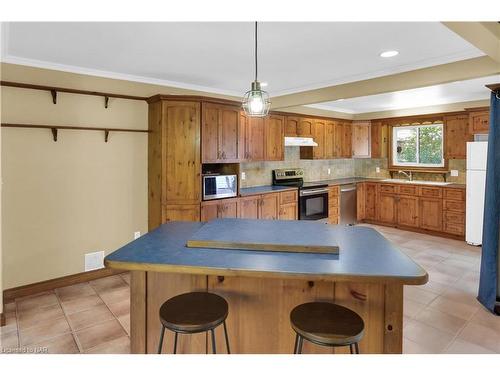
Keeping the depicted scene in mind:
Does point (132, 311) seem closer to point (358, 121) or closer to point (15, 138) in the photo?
point (15, 138)

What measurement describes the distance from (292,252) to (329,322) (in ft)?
1.43

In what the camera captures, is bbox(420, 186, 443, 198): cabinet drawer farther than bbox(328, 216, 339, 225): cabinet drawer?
No

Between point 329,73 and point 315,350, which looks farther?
point 329,73

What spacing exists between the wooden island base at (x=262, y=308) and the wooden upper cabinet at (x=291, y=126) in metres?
4.08

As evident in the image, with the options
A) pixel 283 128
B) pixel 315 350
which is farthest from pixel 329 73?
pixel 315 350

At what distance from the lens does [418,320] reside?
2869mm

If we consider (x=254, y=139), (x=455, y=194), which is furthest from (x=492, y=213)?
(x=254, y=139)

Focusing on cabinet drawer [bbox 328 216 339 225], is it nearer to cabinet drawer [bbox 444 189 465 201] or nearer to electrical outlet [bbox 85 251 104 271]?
cabinet drawer [bbox 444 189 465 201]

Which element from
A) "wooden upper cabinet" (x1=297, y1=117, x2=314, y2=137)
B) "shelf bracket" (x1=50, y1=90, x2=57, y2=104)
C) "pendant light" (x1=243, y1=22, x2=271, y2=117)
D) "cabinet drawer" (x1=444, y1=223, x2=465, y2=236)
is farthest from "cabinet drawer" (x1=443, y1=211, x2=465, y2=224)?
"shelf bracket" (x1=50, y1=90, x2=57, y2=104)

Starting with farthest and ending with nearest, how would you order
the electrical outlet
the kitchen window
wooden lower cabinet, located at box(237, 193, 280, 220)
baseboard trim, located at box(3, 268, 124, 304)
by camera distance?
1. the kitchen window
2. wooden lower cabinet, located at box(237, 193, 280, 220)
3. the electrical outlet
4. baseboard trim, located at box(3, 268, 124, 304)

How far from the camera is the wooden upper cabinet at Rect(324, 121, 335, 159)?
643 cm

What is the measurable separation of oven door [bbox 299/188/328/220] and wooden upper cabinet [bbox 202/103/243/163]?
171 cm

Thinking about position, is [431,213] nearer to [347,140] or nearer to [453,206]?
[453,206]
